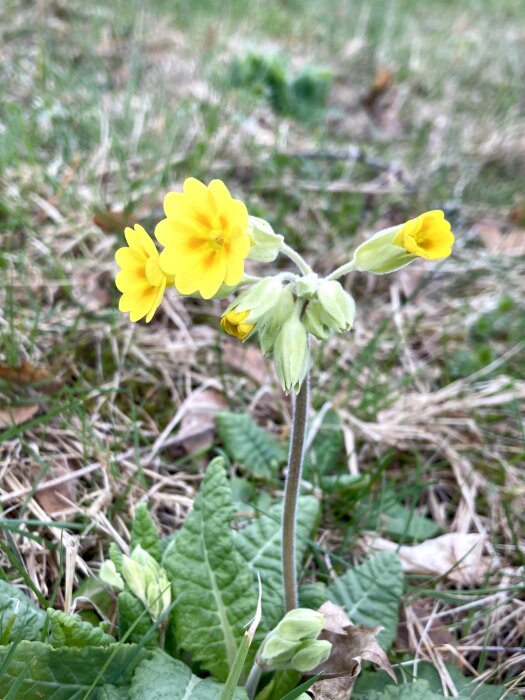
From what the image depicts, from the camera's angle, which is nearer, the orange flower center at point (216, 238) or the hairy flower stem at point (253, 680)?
the orange flower center at point (216, 238)

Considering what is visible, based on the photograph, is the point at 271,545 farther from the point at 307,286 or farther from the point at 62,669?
the point at 307,286

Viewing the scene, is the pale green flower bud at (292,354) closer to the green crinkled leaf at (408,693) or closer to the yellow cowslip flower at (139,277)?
the yellow cowslip flower at (139,277)

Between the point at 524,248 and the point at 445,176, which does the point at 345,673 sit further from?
the point at 445,176

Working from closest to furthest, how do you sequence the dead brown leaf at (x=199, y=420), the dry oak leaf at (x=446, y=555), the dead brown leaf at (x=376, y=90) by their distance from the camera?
the dry oak leaf at (x=446, y=555) < the dead brown leaf at (x=199, y=420) < the dead brown leaf at (x=376, y=90)

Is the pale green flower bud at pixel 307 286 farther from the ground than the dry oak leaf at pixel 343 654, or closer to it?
farther from the ground

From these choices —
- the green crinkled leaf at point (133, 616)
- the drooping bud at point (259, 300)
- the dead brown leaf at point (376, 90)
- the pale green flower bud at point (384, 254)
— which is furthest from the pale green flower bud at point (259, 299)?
the dead brown leaf at point (376, 90)

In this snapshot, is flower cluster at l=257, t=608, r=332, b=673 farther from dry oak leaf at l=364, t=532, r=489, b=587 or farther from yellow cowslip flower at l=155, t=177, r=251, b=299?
yellow cowslip flower at l=155, t=177, r=251, b=299

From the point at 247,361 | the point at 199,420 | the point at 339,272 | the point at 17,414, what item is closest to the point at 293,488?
the point at 339,272

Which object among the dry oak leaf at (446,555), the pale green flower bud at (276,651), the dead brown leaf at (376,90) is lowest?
the dry oak leaf at (446,555)

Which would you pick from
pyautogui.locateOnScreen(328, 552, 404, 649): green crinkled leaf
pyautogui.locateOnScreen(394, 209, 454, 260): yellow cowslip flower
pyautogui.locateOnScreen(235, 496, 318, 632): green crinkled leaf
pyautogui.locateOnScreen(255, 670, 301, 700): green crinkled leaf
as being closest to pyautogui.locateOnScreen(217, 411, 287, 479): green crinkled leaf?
pyautogui.locateOnScreen(235, 496, 318, 632): green crinkled leaf
